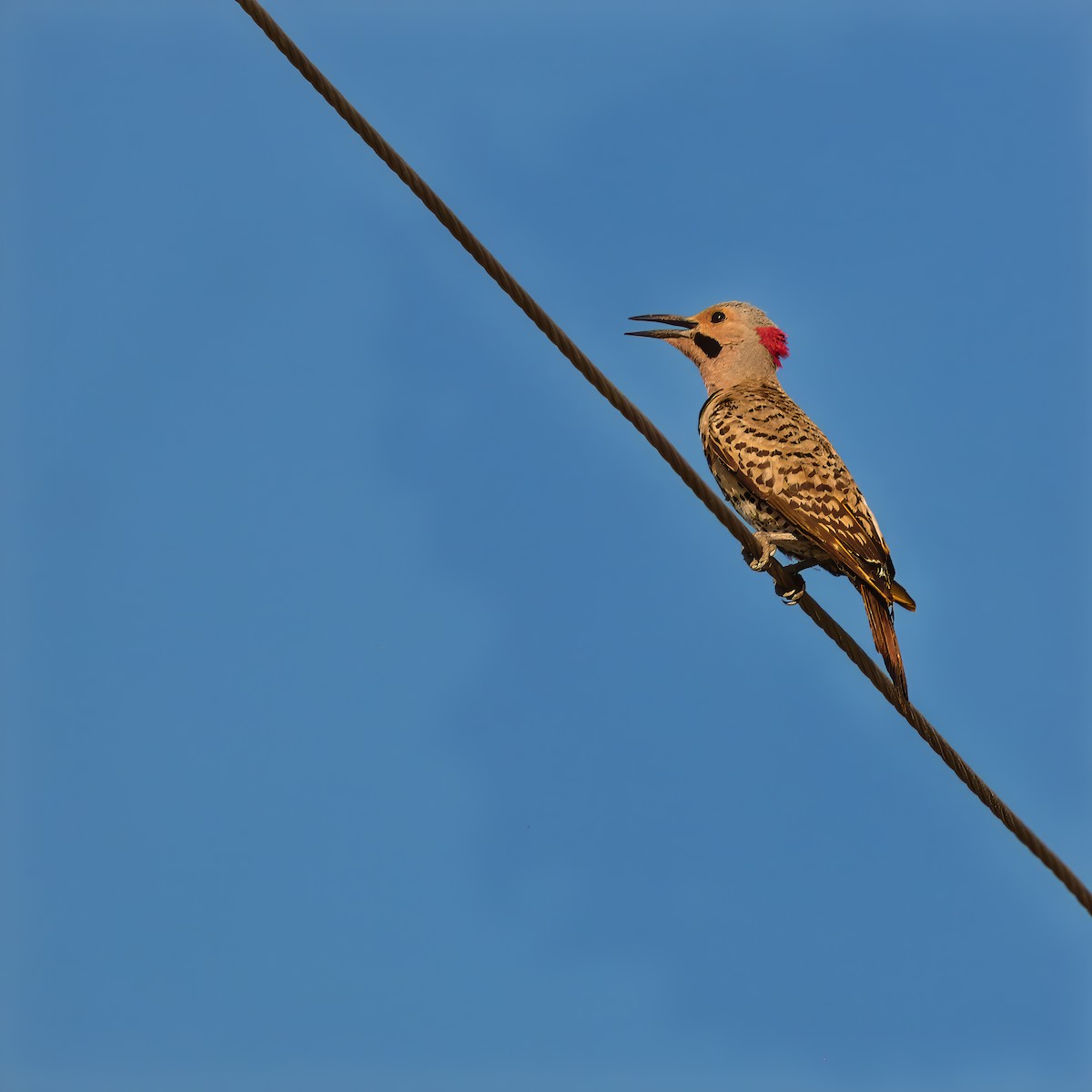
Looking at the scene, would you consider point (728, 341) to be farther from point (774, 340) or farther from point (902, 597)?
point (902, 597)

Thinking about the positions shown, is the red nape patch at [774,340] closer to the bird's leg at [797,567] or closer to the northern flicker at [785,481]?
the northern flicker at [785,481]

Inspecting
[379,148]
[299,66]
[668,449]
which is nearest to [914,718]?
[668,449]

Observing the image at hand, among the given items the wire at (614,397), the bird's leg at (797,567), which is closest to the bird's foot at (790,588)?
the bird's leg at (797,567)

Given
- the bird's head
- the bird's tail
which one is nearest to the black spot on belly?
the bird's head

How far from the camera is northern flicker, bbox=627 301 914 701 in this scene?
7945 millimetres

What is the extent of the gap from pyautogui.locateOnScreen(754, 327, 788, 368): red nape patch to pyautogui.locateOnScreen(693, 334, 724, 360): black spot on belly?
0.31 m

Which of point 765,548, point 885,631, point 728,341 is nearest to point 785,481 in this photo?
point 765,548

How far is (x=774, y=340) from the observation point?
10.7m

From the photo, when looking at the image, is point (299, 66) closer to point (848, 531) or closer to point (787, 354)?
point (848, 531)

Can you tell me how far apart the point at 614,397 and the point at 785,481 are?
2654 millimetres

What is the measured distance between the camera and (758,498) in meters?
8.83

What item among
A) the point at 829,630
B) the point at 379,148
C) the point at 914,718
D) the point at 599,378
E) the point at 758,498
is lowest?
the point at 914,718

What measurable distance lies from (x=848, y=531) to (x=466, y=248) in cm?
336

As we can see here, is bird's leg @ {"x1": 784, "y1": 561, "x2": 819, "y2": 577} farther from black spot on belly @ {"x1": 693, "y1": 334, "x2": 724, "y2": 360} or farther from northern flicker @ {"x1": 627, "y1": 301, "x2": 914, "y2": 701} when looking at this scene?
black spot on belly @ {"x1": 693, "y1": 334, "x2": 724, "y2": 360}
